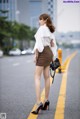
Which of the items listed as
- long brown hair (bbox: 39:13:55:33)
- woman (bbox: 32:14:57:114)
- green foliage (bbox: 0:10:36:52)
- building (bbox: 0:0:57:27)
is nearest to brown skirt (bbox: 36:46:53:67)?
woman (bbox: 32:14:57:114)

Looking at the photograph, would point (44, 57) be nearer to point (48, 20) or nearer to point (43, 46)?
point (43, 46)

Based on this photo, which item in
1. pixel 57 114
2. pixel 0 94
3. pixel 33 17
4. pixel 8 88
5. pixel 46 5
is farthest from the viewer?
pixel 8 88

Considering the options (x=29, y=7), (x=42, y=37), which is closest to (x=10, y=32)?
(x=29, y=7)

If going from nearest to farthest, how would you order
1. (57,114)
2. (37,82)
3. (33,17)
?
(57,114) → (37,82) → (33,17)

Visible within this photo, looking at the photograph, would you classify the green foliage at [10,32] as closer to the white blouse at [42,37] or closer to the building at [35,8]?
the building at [35,8]

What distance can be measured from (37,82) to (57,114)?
26.2 inches

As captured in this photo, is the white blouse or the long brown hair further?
the long brown hair

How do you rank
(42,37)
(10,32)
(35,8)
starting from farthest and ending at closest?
(10,32) → (35,8) → (42,37)

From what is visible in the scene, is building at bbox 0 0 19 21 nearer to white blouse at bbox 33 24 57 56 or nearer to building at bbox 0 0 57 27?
building at bbox 0 0 57 27

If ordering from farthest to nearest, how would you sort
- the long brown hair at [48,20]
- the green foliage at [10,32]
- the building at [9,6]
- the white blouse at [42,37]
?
the green foliage at [10,32] → the building at [9,6] → the long brown hair at [48,20] → the white blouse at [42,37]

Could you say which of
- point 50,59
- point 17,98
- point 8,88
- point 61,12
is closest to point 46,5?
point 61,12

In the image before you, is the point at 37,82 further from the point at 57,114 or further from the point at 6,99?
the point at 6,99

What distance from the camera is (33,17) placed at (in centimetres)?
786

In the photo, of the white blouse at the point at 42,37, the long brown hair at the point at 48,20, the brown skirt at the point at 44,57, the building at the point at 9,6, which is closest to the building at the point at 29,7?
the building at the point at 9,6
